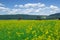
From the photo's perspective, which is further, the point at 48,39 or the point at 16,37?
the point at 16,37

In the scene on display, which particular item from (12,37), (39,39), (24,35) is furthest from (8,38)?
(39,39)

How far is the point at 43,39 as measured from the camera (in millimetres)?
5195

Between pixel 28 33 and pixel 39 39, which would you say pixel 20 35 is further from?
pixel 39 39

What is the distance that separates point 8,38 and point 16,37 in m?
0.25

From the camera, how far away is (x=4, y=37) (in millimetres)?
6137

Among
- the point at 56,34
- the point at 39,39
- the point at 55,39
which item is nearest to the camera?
the point at 39,39

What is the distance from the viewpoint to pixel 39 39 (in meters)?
5.10

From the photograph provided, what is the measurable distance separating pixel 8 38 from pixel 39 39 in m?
1.25

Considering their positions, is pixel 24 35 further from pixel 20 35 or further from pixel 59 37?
pixel 59 37

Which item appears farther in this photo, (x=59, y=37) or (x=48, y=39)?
(x=59, y=37)

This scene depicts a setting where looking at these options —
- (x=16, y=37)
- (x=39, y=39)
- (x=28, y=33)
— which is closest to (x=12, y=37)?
(x=16, y=37)

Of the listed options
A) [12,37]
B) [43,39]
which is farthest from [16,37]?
[43,39]

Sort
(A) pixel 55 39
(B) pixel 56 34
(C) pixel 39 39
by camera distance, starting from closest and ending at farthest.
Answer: (C) pixel 39 39, (A) pixel 55 39, (B) pixel 56 34

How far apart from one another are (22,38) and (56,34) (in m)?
1.11
